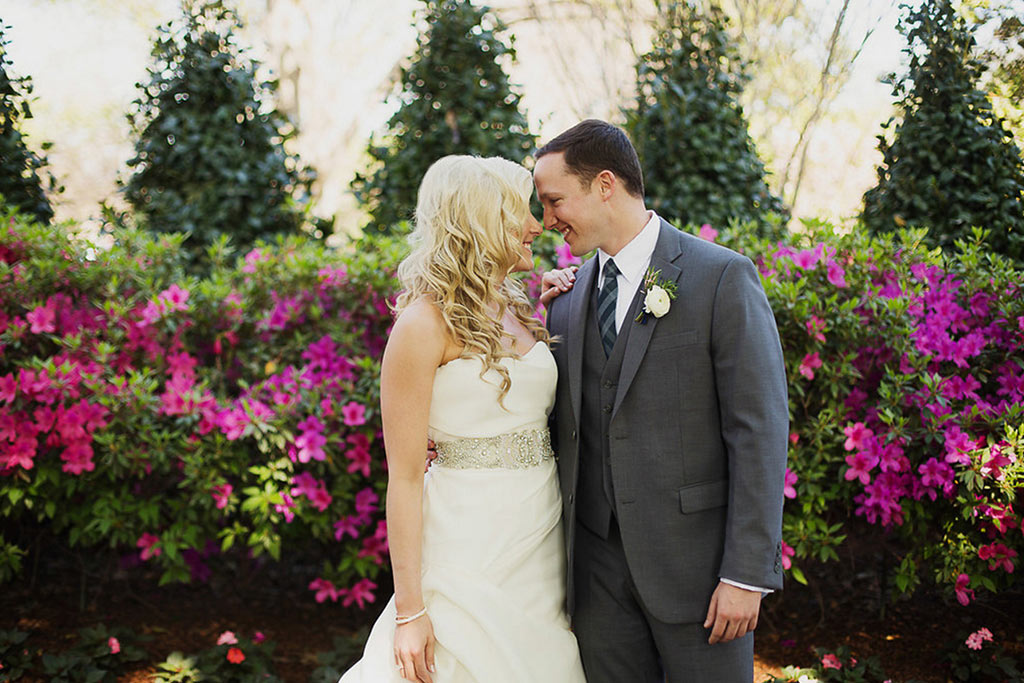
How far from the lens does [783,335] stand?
326cm

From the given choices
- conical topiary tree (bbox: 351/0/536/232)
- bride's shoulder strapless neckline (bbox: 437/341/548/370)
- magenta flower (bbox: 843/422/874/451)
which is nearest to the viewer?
bride's shoulder strapless neckline (bbox: 437/341/548/370)

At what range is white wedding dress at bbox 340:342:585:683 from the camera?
214 centimetres

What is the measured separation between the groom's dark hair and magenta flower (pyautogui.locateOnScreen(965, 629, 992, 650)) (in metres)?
2.36

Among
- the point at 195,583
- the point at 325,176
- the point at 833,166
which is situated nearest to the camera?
the point at 195,583

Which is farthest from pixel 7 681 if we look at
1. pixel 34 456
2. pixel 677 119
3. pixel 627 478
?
pixel 677 119

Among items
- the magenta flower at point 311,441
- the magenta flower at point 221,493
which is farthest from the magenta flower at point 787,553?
the magenta flower at point 221,493

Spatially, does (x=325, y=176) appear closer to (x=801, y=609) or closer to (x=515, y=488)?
(x=801, y=609)

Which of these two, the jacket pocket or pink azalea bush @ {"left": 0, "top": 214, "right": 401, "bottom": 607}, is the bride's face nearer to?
the jacket pocket

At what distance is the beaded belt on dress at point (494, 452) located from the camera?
2291mm

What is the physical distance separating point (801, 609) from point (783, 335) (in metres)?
1.64

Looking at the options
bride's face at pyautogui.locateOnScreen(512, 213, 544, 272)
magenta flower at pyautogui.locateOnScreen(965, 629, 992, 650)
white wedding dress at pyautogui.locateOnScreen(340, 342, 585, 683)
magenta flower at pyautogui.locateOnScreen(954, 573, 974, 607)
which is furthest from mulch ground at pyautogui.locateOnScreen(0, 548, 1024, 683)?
bride's face at pyautogui.locateOnScreen(512, 213, 544, 272)

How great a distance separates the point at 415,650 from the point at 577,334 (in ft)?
3.18

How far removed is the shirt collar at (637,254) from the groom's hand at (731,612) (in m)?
0.86

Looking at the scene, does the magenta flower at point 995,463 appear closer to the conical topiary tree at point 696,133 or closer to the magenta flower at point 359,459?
the conical topiary tree at point 696,133
